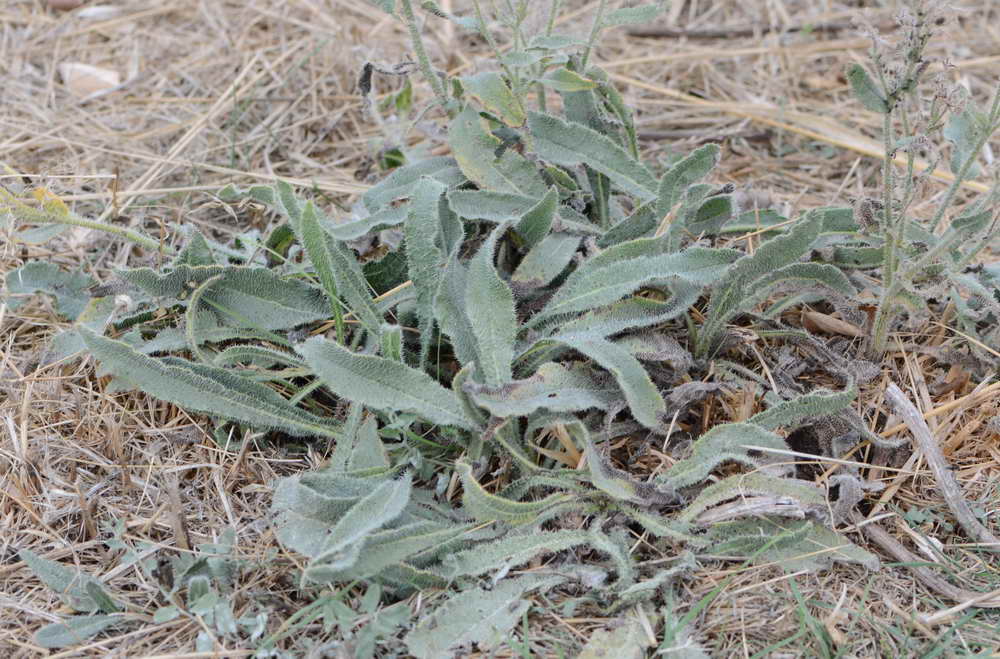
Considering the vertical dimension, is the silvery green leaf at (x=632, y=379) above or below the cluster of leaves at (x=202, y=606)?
above

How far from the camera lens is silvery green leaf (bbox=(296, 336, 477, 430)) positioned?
1.63 m

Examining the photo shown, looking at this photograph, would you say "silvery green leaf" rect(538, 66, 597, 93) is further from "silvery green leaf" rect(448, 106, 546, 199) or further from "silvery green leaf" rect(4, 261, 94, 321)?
"silvery green leaf" rect(4, 261, 94, 321)

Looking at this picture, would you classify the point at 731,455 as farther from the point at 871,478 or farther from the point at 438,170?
the point at 438,170

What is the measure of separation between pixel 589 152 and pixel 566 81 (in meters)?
0.18

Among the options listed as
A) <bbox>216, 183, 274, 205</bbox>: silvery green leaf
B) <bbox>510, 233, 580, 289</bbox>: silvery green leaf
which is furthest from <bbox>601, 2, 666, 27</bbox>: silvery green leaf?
<bbox>216, 183, 274, 205</bbox>: silvery green leaf

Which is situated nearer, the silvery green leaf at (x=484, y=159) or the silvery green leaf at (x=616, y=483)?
the silvery green leaf at (x=616, y=483)

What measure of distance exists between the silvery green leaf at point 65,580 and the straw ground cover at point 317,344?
32mm

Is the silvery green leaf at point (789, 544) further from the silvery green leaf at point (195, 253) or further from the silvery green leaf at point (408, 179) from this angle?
the silvery green leaf at point (195, 253)

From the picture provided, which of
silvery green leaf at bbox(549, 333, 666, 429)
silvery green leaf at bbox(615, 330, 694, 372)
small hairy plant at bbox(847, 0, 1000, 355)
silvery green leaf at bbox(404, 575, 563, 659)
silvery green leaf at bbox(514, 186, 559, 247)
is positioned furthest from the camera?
silvery green leaf at bbox(514, 186, 559, 247)

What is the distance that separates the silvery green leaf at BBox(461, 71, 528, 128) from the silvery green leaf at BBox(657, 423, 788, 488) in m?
0.80

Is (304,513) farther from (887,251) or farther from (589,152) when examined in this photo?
(887,251)

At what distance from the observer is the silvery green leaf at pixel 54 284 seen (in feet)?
6.64

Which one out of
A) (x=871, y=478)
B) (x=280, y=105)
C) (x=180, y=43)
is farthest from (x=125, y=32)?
(x=871, y=478)

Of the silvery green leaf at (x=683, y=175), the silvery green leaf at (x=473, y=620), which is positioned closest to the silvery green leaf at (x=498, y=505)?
the silvery green leaf at (x=473, y=620)
